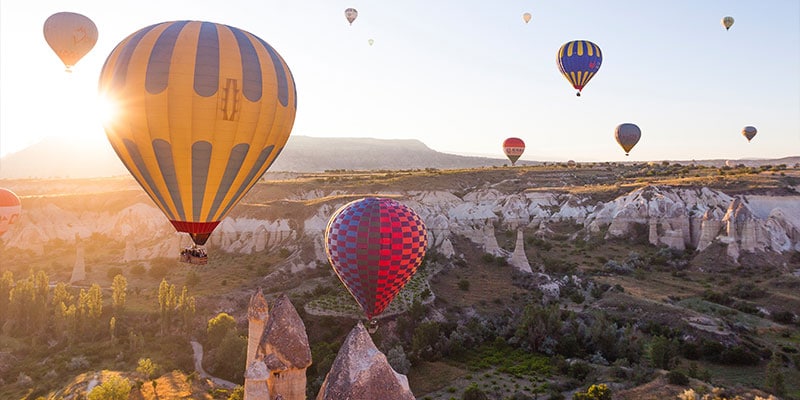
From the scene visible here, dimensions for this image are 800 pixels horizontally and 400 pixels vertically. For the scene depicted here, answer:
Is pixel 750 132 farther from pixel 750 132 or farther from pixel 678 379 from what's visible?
pixel 678 379

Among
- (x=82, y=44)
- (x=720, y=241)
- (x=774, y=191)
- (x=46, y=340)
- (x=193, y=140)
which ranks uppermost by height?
(x=82, y=44)

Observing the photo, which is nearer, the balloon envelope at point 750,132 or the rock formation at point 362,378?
the rock formation at point 362,378

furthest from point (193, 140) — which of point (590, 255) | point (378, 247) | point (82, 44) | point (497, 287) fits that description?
point (590, 255)

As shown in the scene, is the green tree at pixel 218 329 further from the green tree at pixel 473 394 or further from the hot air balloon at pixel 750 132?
the hot air balloon at pixel 750 132

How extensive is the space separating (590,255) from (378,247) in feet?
140

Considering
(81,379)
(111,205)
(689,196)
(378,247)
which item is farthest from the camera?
(111,205)

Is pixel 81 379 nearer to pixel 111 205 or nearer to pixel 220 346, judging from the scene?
pixel 220 346

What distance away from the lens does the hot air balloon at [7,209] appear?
40.3 metres

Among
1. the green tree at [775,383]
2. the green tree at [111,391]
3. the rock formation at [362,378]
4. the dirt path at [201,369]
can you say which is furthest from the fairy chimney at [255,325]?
the green tree at [775,383]

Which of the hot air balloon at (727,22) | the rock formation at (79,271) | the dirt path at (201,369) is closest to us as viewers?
the dirt path at (201,369)

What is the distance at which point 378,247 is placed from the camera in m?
21.3

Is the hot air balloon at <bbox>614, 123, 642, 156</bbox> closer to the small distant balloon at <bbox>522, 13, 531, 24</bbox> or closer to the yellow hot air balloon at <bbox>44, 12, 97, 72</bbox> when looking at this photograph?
the small distant balloon at <bbox>522, 13, 531, 24</bbox>

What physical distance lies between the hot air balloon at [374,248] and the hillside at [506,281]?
28.0 ft

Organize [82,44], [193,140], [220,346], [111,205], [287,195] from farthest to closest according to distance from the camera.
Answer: [287,195], [111,205], [82,44], [220,346], [193,140]
